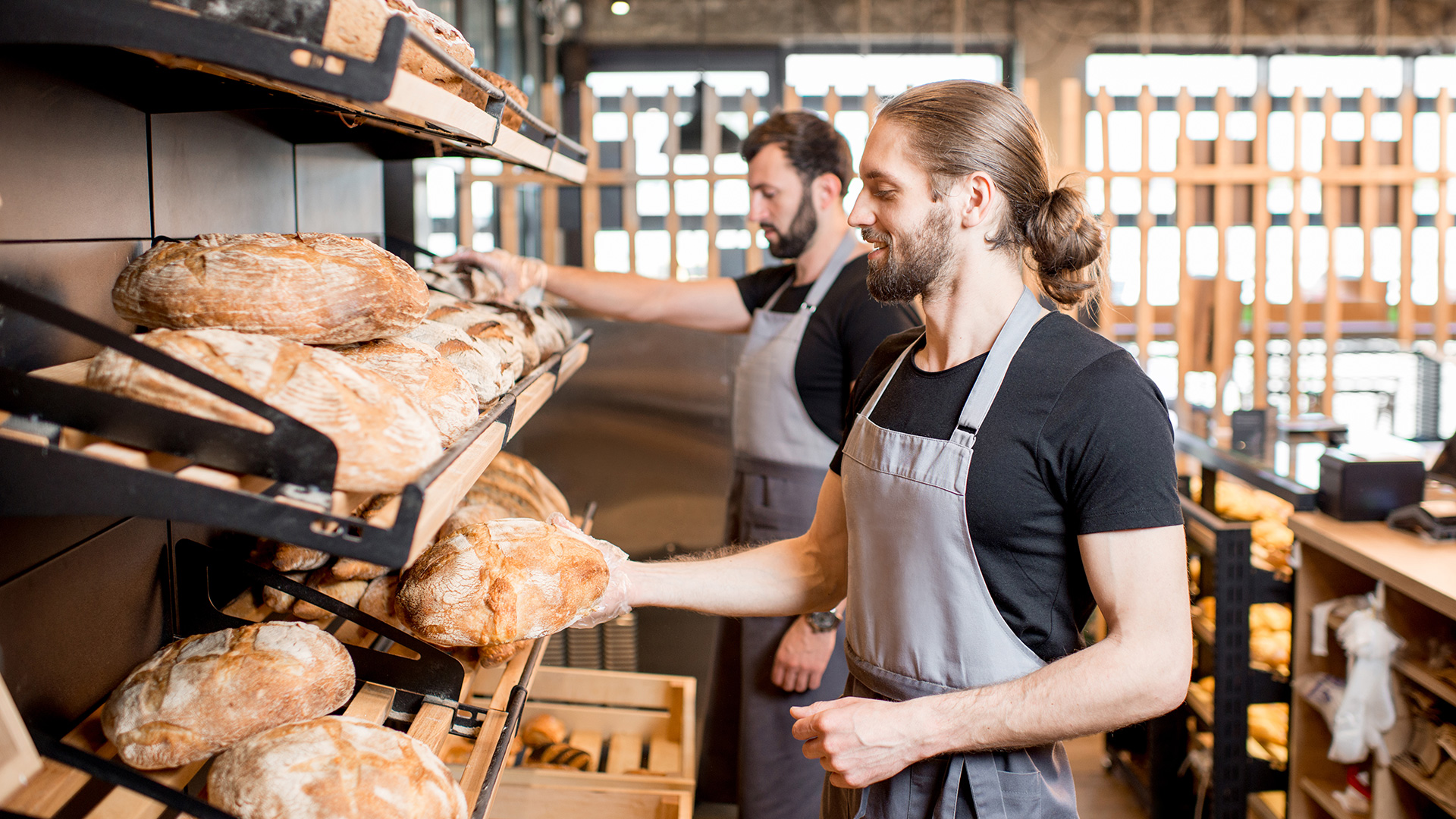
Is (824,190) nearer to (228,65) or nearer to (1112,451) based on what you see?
(1112,451)

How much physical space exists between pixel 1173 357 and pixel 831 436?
3436 mm

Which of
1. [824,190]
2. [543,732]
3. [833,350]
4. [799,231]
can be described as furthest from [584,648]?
[824,190]

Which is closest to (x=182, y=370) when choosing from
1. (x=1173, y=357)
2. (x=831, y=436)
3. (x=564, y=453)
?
(x=831, y=436)

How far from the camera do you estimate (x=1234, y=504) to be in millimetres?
3287

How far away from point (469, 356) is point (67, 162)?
460mm

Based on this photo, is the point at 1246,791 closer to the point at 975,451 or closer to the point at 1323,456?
the point at 1323,456

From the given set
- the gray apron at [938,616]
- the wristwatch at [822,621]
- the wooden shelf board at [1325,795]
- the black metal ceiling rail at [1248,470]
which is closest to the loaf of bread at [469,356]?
the gray apron at [938,616]

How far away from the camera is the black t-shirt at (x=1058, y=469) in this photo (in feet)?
3.92

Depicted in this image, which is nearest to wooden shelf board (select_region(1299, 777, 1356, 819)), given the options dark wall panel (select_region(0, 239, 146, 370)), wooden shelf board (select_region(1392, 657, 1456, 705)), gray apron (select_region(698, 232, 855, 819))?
wooden shelf board (select_region(1392, 657, 1456, 705))

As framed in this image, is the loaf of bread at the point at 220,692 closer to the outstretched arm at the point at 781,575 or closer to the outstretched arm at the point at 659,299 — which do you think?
the outstretched arm at the point at 781,575

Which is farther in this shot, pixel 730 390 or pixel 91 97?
pixel 730 390

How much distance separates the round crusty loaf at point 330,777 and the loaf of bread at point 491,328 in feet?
1.90

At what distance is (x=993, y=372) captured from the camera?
133cm

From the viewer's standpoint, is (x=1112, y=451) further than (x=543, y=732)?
No
